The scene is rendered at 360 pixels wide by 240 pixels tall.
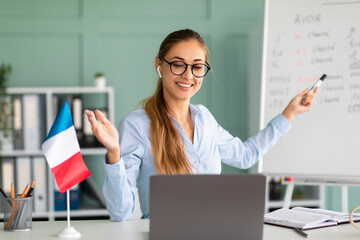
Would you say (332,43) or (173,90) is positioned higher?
(332,43)

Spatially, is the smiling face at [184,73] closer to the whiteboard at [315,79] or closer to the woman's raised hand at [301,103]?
the woman's raised hand at [301,103]

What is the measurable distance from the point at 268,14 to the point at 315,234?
1.68m

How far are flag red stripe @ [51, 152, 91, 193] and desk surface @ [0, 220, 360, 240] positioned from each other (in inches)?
6.3

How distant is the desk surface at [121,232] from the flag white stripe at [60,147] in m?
0.23

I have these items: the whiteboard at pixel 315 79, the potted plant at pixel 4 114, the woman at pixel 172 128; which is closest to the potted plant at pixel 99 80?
the potted plant at pixel 4 114

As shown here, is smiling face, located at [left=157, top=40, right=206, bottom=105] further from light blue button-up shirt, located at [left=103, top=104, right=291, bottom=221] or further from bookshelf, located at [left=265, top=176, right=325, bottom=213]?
bookshelf, located at [left=265, top=176, right=325, bottom=213]

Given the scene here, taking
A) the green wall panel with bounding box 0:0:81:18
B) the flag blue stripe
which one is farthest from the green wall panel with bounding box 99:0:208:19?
the flag blue stripe

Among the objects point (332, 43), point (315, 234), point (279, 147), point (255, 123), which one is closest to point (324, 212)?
point (315, 234)

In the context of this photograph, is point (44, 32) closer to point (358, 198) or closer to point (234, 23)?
point (234, 23)

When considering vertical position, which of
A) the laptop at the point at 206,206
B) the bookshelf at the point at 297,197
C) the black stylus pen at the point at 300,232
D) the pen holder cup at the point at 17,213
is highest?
the laptop at the point at 206,206

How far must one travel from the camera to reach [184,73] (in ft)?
5.95

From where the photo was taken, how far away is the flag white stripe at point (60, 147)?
142 centimetres

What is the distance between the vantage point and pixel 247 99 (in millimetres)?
3764

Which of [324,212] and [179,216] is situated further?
[324,212]
